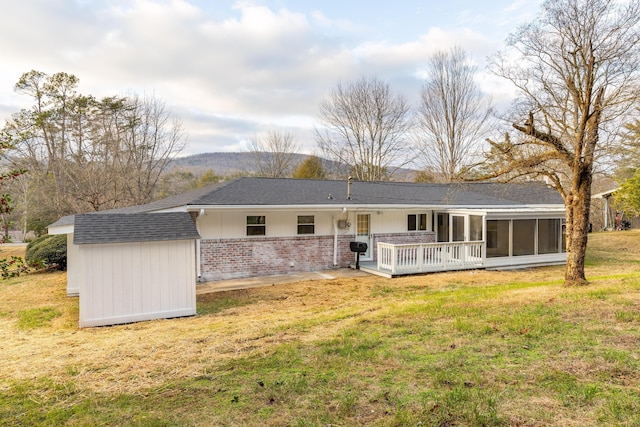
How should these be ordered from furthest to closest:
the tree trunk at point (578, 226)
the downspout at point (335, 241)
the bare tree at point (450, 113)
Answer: the bare tree at point (450, 113) → the downspout at point (335, 241) → the tree trunk at point (578, 226)

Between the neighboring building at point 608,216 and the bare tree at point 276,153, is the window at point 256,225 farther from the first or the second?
the neighboring building at point 608,216

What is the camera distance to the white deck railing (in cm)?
1198

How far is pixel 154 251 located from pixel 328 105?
85.4 ft

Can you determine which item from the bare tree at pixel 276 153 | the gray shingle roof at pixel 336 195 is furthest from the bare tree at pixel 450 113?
the bare tree at pixel 276 153

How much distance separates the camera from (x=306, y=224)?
12.8 m

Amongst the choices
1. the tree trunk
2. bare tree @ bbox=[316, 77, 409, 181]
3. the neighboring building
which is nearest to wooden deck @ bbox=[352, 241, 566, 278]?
the tree trunk

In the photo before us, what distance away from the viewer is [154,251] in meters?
7.30

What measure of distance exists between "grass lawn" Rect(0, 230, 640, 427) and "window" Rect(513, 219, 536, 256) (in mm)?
6276

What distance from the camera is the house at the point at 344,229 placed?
11406 millimetres

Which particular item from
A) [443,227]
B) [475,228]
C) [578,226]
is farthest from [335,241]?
[578,226]

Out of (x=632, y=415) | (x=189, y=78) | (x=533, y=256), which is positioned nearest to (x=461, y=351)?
(x=632, y=415)

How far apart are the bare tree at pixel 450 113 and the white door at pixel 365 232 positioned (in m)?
16.9

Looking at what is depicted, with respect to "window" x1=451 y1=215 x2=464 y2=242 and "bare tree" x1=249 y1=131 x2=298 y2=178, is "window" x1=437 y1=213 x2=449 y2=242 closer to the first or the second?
"window" x1=451 y1=215 x2=464 y2=242

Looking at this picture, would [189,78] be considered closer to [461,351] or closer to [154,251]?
[154,251]
